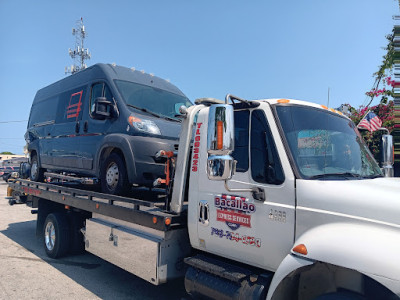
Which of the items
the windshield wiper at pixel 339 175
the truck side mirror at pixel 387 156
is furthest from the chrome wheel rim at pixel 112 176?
the truck side mirror at pixel 387 156

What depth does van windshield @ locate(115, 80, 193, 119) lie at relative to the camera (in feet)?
17.6

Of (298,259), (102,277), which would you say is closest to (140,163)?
(102,277)

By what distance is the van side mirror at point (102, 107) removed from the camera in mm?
5096

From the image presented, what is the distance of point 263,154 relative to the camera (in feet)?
9.64

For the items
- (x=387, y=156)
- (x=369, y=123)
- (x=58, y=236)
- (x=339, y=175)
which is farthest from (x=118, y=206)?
(x=369, y=123)

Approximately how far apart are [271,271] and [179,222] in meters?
1.12

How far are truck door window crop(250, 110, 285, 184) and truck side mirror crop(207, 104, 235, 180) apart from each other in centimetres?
44

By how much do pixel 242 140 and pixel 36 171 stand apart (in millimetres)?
6405

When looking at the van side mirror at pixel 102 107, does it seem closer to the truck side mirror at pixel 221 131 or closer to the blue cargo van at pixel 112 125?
the blue cargo van at pixel 112 125

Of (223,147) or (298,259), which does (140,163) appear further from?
(298,259)

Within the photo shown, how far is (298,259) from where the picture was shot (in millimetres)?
2488

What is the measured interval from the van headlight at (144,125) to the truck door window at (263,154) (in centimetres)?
213

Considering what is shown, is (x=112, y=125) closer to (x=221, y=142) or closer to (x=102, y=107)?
(x=102, y=107)

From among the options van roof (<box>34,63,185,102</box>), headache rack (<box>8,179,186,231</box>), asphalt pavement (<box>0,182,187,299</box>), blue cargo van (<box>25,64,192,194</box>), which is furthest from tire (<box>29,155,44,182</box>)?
van roof (<box>34,63,185,102</box>)
